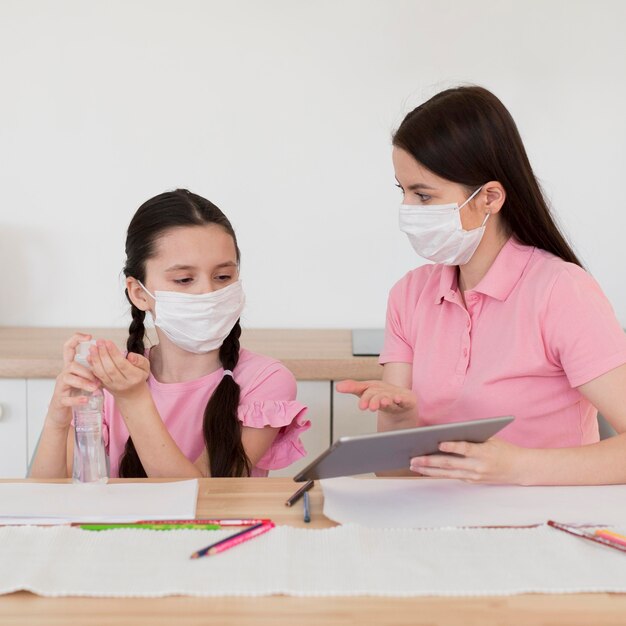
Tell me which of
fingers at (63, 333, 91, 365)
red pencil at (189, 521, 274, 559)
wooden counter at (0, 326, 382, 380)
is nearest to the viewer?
red pencil at (189, 521, 274, 559)

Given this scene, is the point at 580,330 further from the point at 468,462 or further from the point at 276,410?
the point at 276,410

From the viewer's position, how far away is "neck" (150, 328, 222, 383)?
1706mm

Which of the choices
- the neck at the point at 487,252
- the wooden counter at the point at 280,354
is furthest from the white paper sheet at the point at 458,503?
the wooden counter at the point at 280,354

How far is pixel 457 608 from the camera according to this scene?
88cm

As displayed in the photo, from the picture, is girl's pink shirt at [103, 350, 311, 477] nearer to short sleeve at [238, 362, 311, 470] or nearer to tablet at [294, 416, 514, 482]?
short sleeve at [238, 362, 311, 470]

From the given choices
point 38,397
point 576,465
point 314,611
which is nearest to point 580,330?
point 576,465

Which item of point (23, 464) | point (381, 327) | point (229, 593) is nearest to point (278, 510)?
point (229, 593)

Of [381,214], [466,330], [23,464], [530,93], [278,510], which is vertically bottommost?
[23,464]

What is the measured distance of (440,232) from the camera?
59.8 inches

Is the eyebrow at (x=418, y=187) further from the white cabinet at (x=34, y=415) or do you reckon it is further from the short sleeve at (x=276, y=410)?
the white cabinet at (x=34, y=415)

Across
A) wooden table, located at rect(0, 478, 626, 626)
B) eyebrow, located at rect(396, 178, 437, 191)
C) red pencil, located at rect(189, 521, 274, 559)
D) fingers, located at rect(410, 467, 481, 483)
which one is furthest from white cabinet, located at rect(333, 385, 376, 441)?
wooden table, located at rect(0, 478, 626, 626)

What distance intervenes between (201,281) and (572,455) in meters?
0.69

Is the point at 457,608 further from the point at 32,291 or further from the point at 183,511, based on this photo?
the point at 32,291

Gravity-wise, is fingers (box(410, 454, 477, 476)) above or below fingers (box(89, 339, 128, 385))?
below
